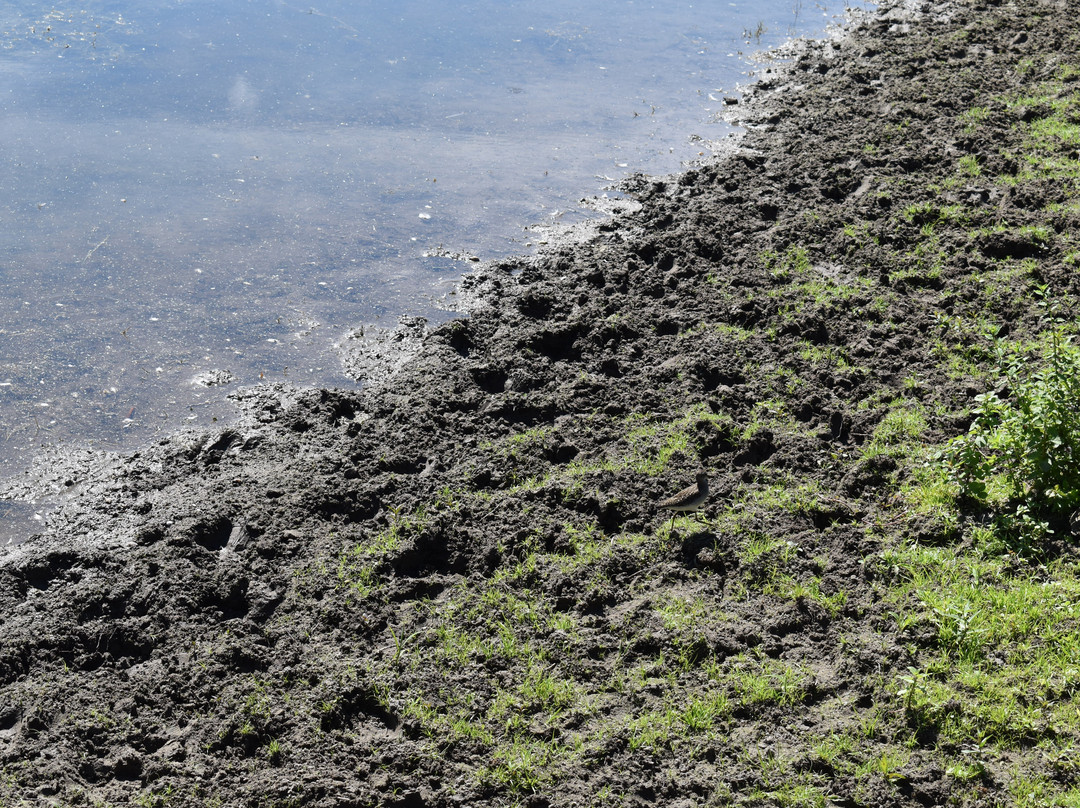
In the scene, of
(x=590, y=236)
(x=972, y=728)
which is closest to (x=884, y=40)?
(x=590, y=236)

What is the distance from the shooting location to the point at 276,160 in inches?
567

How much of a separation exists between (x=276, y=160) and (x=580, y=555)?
1018cm

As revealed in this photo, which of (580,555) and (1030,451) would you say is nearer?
(1030,451)

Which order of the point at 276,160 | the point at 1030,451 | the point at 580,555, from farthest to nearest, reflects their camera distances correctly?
the point at 276,160
the point at 580,555
the point at 1030,451

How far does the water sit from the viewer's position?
9984 mm

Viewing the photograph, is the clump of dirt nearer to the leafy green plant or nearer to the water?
the leafy green plant

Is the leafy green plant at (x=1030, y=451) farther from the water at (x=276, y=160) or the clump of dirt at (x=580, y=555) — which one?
the water at (x=276, y=160)

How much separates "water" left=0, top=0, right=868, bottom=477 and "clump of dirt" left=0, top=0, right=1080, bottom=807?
3.95 ft

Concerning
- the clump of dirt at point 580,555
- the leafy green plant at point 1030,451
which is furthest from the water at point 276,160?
the leafy green plant at point 1030,451

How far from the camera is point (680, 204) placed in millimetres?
12445

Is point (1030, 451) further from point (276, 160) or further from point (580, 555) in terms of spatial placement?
point (276, 160)

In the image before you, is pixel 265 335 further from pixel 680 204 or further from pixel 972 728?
pixel 972 728

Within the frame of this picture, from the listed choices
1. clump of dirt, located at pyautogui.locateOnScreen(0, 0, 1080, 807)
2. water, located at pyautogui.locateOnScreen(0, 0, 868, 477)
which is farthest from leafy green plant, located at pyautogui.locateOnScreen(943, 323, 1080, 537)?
water, located at pyautogui.locateOnScreen(0, 0, 868, 477)

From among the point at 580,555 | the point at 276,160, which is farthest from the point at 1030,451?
the point at 276,160
